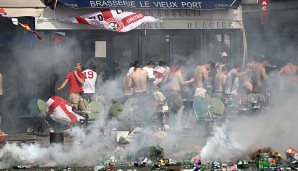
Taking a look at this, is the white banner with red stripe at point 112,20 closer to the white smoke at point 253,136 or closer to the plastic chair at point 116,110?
the plastic chair at point 116,110

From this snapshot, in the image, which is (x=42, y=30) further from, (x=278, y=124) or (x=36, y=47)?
(x=278, y=124)

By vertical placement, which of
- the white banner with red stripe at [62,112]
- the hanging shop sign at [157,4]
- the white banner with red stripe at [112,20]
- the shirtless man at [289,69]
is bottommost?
the white banner with red stripe at [62,112]

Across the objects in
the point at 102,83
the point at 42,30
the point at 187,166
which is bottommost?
the point at 187,166

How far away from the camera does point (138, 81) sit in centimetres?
1636

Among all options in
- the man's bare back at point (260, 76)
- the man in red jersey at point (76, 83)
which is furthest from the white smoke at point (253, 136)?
the man in red jersey at point (76, 83)

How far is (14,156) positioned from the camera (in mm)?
12023

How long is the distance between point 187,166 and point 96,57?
836 cm

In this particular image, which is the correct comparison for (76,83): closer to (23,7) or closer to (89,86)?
(89,86)

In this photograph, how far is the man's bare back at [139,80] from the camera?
1630cm

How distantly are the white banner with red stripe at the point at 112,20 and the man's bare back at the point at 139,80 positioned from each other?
8.27 ft

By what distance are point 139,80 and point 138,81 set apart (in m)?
0.03

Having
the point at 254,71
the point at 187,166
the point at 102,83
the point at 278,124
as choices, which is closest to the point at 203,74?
the point at 254,71

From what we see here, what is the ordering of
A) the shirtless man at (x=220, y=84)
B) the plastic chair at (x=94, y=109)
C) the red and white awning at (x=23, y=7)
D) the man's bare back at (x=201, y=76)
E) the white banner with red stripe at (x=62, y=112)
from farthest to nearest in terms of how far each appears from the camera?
the red and white awning at (x=23, y=7), the shirtless man at (x=220, y=84), the man's bare back at (x=201, y=76), the white banner with red stripe at (x=62, y=112), the plastic chair at (x=94, y=109)

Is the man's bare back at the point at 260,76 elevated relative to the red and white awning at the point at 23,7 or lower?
lower
